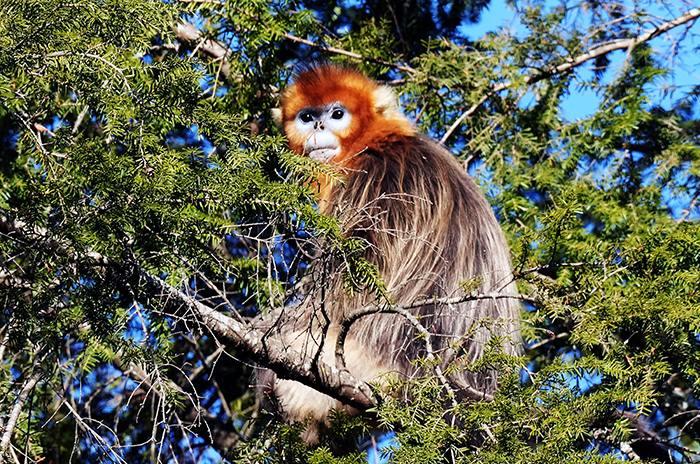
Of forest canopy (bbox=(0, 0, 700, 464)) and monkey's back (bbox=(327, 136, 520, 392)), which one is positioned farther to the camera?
monkey's back (bbox=(327, 136, 520, 392))

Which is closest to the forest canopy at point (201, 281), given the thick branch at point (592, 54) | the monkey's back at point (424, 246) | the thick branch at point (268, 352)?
the thick branch at point (268, 352)

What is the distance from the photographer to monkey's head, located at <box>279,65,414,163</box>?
4223 millimetres

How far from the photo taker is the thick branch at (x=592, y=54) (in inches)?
174

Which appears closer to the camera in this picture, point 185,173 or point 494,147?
point 185,173

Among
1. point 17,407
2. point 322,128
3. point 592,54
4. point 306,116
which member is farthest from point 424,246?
point 17,407

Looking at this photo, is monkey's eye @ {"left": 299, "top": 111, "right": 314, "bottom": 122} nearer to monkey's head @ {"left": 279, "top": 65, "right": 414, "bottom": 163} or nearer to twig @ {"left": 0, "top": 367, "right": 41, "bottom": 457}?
monkey's head @ {"left": 279, "top": 65, "right": 414, "bottom": 163}

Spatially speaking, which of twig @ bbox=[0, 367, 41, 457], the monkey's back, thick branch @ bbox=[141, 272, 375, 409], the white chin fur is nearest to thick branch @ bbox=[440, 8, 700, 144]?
the monkey's back

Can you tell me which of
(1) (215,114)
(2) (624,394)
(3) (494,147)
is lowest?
(2) (624,394)

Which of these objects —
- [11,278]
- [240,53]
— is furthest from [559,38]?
[11,278]

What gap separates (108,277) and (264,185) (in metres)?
0.47

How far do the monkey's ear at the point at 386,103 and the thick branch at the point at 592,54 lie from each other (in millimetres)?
256

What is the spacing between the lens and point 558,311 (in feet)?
8.75

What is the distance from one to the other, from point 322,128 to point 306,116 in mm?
153

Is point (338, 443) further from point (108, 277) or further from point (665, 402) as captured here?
point (665, 402)
